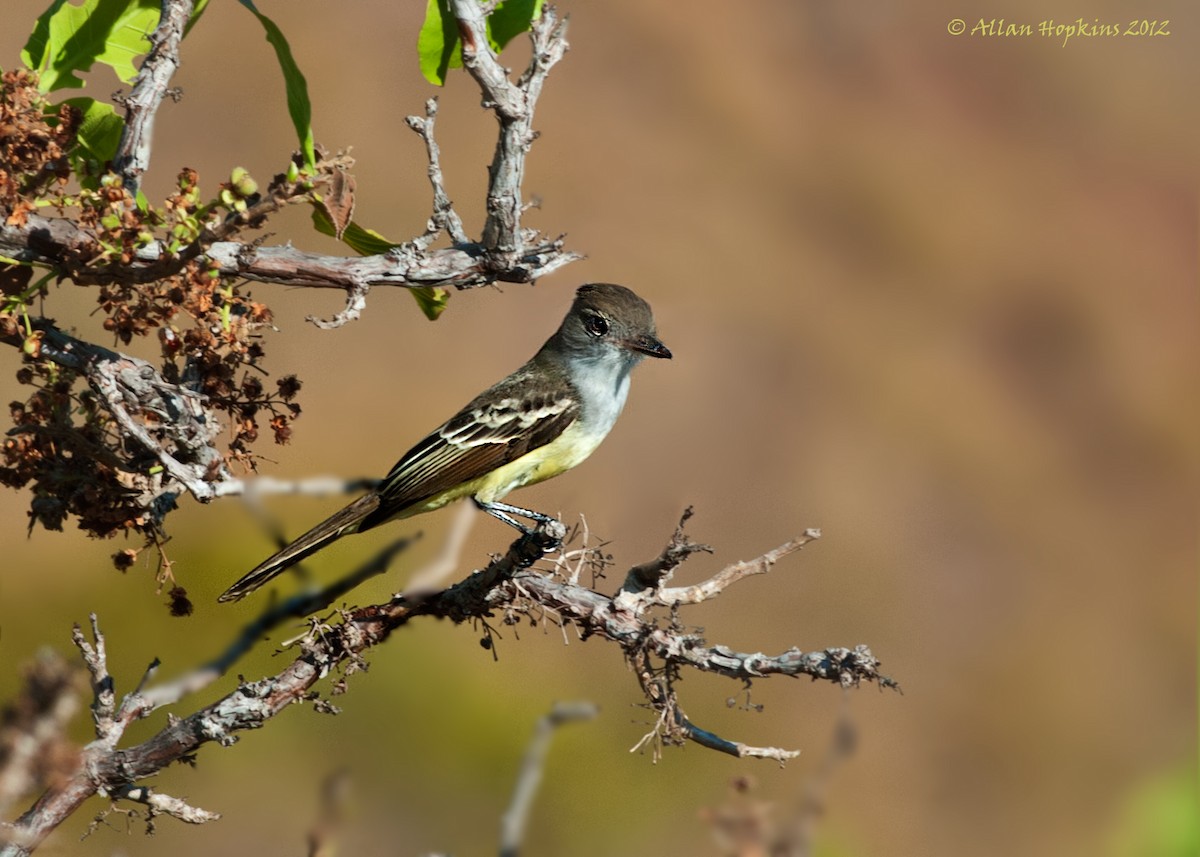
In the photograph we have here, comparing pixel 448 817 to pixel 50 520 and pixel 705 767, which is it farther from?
pixel 50 520

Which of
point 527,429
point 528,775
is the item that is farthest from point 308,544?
point 528,775

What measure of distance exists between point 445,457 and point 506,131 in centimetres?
265

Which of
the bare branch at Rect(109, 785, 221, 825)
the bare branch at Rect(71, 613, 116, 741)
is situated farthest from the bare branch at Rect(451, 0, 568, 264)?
the bare branch at Rect(109, 785, 221, 825)

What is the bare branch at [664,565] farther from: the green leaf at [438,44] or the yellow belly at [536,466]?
the yellow belly at [536,466]

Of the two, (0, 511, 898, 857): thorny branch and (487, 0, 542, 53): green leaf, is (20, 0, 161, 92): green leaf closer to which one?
(487, 0, 542, 53): green leaf

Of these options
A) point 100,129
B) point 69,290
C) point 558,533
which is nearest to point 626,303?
point 558,533

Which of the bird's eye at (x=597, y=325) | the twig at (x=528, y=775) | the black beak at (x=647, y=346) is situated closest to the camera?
the twig at (x=528, y=775)

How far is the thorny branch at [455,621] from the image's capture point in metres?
3.31

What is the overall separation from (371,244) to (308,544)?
2.03 metres

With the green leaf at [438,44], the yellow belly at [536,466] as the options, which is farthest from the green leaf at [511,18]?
the yellow belly at [536,466]

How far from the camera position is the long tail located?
5.04 m

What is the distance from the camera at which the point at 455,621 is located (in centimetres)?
388

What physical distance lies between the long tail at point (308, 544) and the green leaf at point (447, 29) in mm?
2104

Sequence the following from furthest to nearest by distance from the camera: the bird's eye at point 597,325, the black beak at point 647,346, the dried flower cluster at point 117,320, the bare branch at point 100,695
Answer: the bird's eye at point 597,325
the black beak at point 647,346
the bare branch at point 100,695
the dried flower cluster at point 117,320
